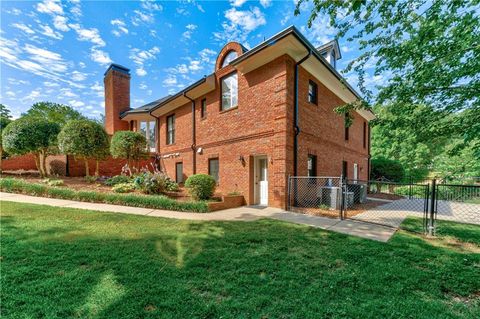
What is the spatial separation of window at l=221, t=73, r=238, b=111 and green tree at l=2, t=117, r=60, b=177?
9.97m

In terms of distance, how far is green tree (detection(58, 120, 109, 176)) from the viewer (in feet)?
36.8

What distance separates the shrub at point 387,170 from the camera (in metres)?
18.9

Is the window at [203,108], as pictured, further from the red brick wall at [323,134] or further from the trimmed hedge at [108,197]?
the red brick wall at [323,134]

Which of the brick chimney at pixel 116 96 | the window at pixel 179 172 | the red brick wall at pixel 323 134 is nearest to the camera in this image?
the red brick wall at pixel 323 134

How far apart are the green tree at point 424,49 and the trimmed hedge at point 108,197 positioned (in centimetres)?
656

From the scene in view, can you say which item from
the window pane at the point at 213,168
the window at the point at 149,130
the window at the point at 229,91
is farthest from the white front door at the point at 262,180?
the window at the point at 149,130

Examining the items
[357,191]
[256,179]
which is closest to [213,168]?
[256,179]

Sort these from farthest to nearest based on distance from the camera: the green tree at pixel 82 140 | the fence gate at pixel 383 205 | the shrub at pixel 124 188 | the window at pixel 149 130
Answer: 1. the window at pixel 149 130
2. the green tree at pixel 82 140
3. the shrub at pixel 124 188
4. the fence gate at pixel 383 205

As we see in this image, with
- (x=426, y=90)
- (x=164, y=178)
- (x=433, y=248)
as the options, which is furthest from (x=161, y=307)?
(x=164, y=178)

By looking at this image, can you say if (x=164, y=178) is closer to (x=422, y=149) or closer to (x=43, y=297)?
(x=43, y=297)

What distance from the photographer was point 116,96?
19453 millimetres

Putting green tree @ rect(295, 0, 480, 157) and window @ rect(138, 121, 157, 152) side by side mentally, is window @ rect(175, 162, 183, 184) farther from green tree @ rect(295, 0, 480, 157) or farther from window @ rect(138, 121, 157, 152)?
green tree @ rect(295, 0, 480, 157)

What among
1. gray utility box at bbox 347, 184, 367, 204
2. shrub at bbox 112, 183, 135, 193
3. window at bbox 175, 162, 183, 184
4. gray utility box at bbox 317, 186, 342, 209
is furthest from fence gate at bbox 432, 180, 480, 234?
window at bbox 175, 162, 183, 184

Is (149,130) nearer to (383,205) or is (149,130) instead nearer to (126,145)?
(126,145)
